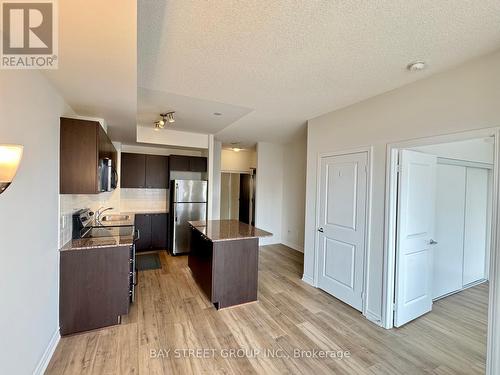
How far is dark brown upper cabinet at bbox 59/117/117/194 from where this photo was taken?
2391 mm

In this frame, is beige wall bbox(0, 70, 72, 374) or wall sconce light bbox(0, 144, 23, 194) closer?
wall sconce light bbox(0, 144, 23, 194)

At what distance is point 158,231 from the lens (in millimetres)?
5289

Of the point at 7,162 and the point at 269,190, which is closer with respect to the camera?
the point at 7,162

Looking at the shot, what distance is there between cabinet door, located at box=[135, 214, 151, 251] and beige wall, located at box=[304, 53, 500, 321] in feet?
11.3

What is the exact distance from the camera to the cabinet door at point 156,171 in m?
5.26

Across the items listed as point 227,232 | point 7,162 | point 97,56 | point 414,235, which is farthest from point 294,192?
point 7,162

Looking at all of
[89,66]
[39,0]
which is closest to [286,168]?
[89,66]

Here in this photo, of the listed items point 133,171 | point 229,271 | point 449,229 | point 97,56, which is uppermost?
point 97,56

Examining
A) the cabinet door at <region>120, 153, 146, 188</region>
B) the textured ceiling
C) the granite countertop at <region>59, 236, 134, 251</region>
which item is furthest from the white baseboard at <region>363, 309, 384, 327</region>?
the cabinet door at <region>120, 153, 146, 188</region>

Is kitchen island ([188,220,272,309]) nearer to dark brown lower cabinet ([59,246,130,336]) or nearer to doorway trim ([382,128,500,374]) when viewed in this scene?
dark brown lower cabinet ([59,246,130,336])

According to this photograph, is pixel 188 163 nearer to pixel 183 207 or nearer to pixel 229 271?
pixel 183 207

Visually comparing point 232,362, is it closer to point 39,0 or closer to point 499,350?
point 499,350

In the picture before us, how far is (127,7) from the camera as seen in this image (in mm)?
1144

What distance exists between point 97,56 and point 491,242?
3229mm
